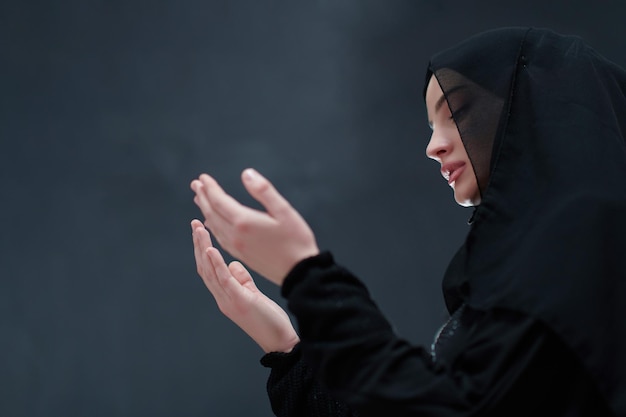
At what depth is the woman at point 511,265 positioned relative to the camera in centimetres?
65

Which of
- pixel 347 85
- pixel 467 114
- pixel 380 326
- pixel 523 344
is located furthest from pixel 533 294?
pixel 347 85

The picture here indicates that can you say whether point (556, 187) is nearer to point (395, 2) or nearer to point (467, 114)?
point (467, 114)

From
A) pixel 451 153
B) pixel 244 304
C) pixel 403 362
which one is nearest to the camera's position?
pixel 403 362

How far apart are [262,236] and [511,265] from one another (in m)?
0.26

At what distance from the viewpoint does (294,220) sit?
0.68 meters

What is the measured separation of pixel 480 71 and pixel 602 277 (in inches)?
12.3

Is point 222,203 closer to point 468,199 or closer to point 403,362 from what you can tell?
point 403,362

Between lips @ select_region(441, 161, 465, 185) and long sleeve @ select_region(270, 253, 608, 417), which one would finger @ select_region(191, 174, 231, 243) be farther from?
lips @ select_region(441, 161, 465, 185)

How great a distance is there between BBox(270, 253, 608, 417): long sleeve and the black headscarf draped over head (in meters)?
0.03

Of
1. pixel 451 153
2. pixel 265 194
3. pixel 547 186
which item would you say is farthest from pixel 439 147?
pixel 265 194

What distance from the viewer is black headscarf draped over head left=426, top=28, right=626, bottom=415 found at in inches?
26.5

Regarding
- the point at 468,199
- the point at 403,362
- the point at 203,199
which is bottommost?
the point at 403,362

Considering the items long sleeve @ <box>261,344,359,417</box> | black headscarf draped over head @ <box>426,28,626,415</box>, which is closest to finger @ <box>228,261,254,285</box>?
long sleeve @ <box>261,344,359,417</box>

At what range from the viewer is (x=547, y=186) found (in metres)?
0.74
